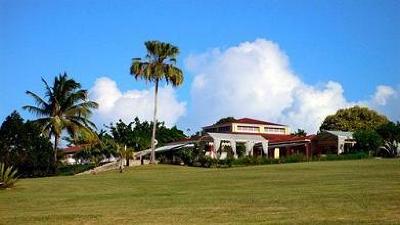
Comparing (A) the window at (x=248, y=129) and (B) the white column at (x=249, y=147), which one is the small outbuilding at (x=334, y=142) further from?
(A) the window at (x=248, y=129)

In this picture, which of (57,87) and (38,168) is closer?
(38,168)

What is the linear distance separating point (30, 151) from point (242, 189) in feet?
106

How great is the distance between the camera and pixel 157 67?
6378cm

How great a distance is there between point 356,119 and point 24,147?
201 ft

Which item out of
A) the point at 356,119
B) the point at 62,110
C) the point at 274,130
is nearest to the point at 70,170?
the point at 62,110

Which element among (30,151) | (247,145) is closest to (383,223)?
(30,151)

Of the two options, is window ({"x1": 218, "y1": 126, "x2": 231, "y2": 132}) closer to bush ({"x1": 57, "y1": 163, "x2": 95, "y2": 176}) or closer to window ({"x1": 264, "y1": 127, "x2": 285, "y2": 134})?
window ({"x1": 264, "y1": 127, "x2": 285, "y2": 134})

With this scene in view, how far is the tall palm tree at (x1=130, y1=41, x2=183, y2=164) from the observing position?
64.0 metres

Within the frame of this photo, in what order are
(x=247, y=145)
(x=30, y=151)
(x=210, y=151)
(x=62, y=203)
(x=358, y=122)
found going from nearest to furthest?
1. (x=62, y=203)
2. (x=30, y=151)
3. (x=210, y=151)
4. (x=247, y=145)
5. (x=358, y=122)

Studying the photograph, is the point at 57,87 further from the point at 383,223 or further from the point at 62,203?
the point at 383,223

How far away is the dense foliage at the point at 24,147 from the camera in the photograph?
50.3m

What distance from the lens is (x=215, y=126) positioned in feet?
351

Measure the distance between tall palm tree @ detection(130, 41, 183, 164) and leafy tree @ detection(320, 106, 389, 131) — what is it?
137 feet

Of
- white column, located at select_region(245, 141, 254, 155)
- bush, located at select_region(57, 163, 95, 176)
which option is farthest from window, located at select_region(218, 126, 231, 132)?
bush, located at select_region(57, 163, 95, 176)
